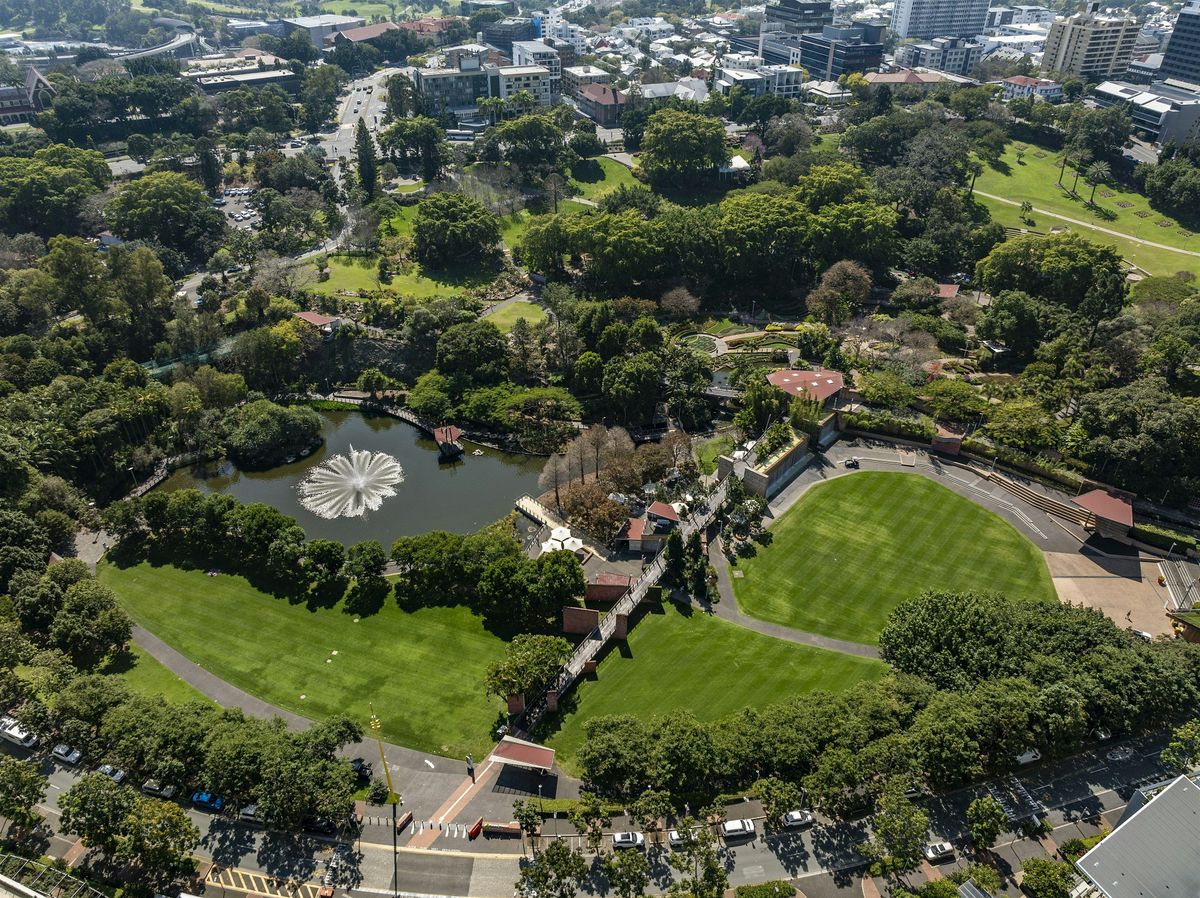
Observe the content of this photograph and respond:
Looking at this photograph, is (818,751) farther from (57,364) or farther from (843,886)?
(57,364)

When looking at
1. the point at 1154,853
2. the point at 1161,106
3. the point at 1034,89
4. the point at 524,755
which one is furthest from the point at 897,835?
the point at 1034,89

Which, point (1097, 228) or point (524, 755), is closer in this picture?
point (524, 755)

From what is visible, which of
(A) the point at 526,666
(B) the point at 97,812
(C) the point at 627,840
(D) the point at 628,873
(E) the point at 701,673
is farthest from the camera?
(E) the point at 701,673

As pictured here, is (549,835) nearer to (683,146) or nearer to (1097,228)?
(683,146)

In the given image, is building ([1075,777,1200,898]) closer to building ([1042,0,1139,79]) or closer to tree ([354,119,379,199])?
tree ([354,119,379,199])

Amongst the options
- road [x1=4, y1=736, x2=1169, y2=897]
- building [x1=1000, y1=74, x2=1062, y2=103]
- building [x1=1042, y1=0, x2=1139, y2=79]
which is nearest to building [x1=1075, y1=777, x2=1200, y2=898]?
road [x1=4, y1=736, x2=1169, y2=897]

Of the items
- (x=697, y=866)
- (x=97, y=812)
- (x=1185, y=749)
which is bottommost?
(x=697, y=866)

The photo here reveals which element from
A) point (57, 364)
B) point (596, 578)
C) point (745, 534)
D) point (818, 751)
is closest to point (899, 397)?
point (745, 534)
